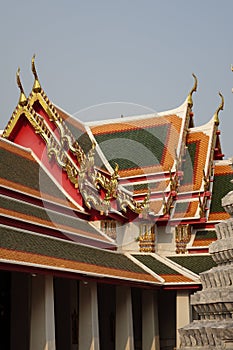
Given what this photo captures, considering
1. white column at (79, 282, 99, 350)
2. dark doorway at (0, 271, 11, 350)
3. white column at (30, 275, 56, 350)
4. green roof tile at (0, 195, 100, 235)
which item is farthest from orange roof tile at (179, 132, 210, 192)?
white column at (30, 275, 56, 350)

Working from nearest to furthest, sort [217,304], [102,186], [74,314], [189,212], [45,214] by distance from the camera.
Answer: [217,304] < [45,214] < [74,314] < [102,186] < [189,212]

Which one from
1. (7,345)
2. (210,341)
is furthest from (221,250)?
(7,345)

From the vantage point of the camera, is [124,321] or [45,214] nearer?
[45,214]

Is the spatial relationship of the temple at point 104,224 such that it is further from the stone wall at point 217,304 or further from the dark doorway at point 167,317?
the stone wall at point 217,304

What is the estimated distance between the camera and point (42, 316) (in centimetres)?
1491

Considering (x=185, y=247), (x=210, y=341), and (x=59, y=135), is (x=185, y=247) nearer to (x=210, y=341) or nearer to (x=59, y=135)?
(x=59, y=135)

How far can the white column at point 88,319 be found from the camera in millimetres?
16812

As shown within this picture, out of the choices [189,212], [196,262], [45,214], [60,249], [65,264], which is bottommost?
[65,264]

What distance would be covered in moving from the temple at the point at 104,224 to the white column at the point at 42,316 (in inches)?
0.8

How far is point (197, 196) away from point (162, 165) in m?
1.73

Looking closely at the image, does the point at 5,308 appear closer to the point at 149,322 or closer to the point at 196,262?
the point at 149,322

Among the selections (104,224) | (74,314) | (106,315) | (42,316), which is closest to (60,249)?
(42,316)

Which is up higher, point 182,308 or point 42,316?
point 182,308

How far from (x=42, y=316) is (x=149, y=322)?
21.3 feet
